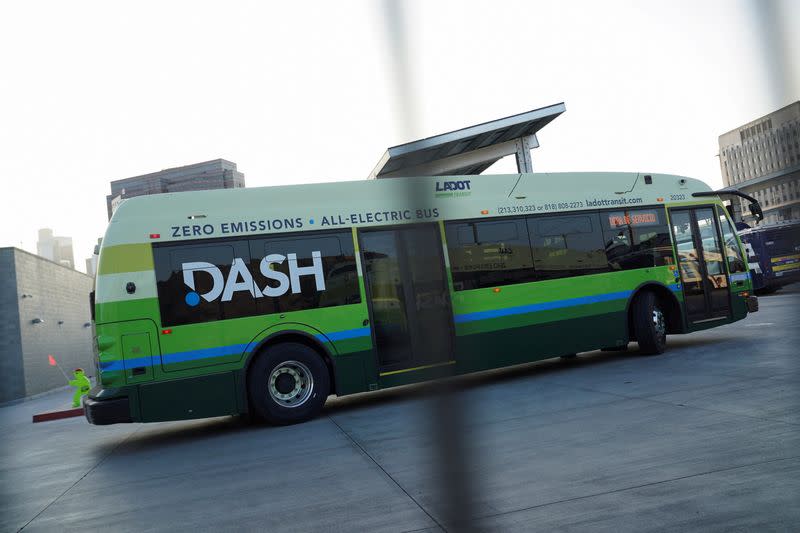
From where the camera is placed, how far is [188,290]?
8.13m

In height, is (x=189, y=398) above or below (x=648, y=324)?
above

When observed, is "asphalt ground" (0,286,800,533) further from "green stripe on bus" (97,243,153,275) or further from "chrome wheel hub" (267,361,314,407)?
"green stripe on bus" (97,243,153,275)

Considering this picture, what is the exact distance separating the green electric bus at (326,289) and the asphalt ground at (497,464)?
0.67 m

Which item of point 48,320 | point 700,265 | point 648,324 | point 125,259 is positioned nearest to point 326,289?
point 125,259

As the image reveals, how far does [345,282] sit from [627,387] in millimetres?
3920

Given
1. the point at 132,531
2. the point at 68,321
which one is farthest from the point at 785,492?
the point at 68,321

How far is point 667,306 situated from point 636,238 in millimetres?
1342

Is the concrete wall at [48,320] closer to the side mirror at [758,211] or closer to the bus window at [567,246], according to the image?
the bus window at [567,246]

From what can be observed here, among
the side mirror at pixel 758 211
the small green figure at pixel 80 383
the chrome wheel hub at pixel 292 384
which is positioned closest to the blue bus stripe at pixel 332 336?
the chrome wheel hub at pixel 292 384

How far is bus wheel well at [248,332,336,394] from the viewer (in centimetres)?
848

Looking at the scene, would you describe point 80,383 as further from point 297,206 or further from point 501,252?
point 501,252

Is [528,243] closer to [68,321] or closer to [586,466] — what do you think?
[586,466]

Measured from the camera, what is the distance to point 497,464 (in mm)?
4789

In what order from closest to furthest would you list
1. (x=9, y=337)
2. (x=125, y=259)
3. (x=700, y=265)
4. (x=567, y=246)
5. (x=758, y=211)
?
(x=758, y=211), (x=125, y=259), (x=567, y=246), (x=700, y=265), (x=9, y=337)
